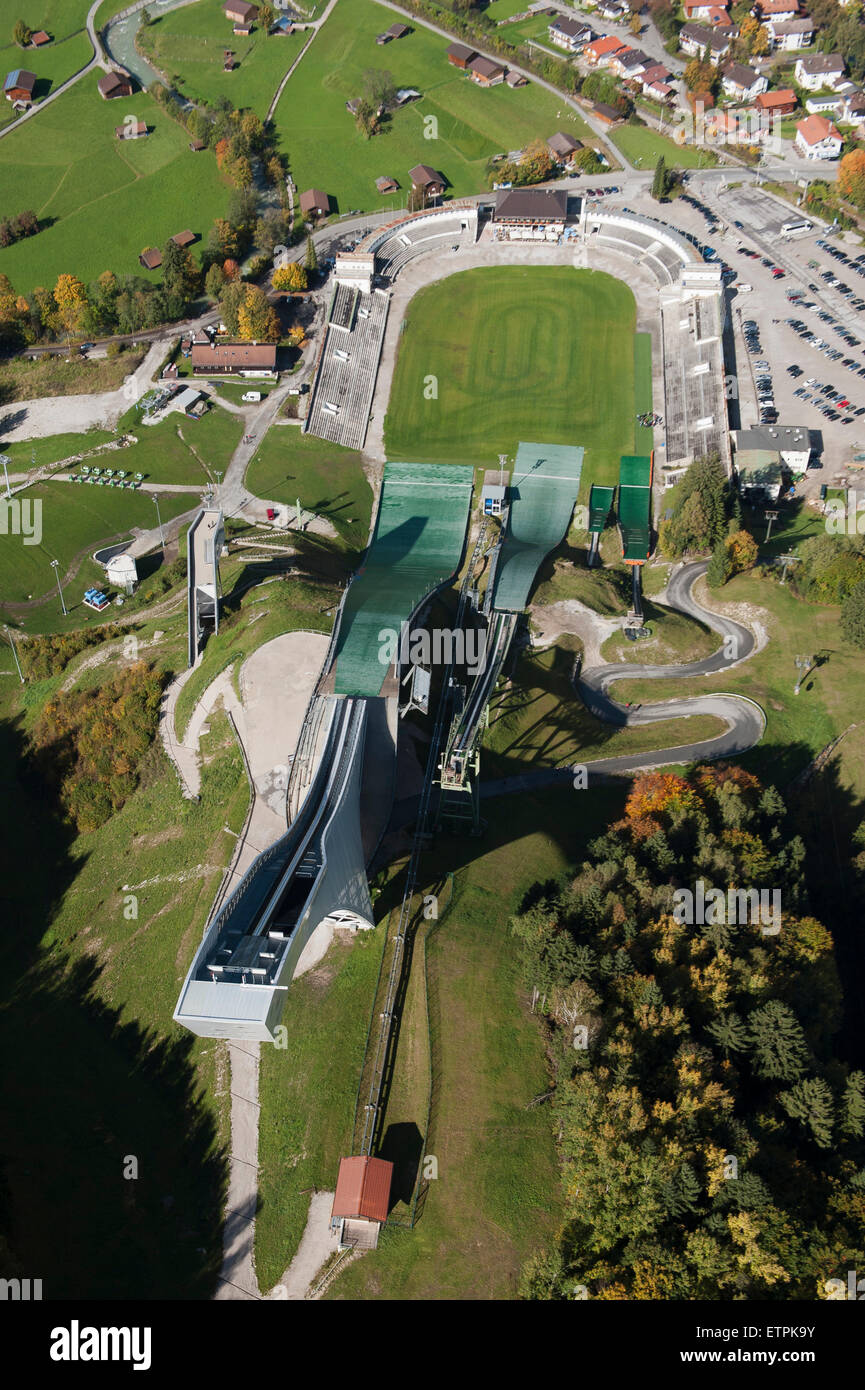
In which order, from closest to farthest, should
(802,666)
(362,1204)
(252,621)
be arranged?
1. (362,1204)
2. (252,621)
3. (802,666)

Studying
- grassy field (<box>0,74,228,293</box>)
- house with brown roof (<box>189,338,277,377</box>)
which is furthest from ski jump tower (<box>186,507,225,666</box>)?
grassy field (<box>0,74,228,293</box>)

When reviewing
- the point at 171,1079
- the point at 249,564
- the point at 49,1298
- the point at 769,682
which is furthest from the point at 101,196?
the point at 49,1298

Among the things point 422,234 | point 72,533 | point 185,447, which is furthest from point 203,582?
point 422,234

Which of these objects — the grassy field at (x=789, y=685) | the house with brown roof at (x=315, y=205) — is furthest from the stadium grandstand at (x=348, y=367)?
the grassy field at (x=789, y=685)

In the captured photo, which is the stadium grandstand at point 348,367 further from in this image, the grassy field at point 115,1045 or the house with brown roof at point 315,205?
the grassy field at point 115,1045

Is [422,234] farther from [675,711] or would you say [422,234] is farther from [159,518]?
[675,711]

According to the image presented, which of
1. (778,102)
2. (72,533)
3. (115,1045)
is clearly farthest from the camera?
(778,102)

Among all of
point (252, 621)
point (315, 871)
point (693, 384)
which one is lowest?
point (315, 871)
